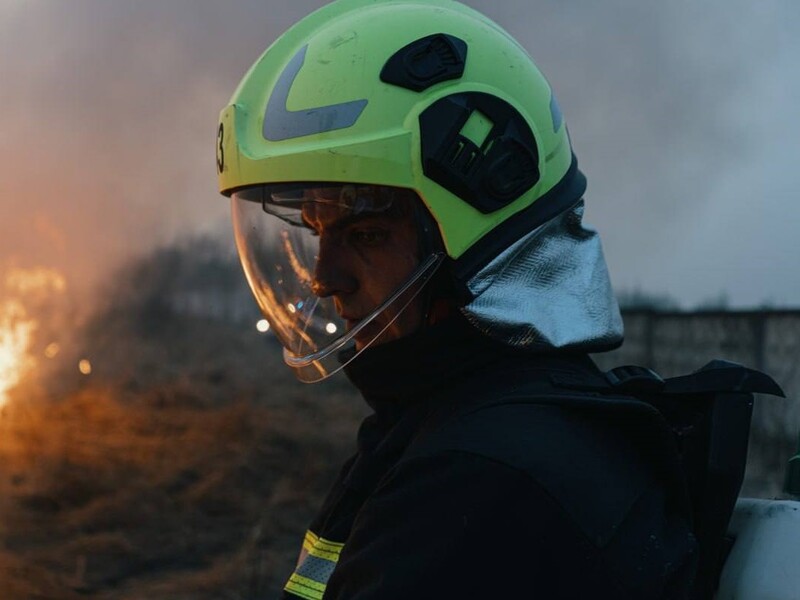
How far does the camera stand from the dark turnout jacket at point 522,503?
4.02 ft

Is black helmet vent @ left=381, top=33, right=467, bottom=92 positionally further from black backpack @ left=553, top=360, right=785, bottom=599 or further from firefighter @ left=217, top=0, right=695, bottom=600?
black backpack @ left=553, top=360, right=785, bottom=599

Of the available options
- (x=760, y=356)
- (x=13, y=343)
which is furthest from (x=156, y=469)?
(x=760, y=356)

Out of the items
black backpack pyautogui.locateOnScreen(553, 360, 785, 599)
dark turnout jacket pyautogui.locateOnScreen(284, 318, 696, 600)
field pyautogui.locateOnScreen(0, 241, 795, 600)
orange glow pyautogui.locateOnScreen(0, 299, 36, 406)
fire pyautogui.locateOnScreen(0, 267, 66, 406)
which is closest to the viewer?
dark turnout jacket pyautogui.locateOnScreen(284, 318, 696, 600)

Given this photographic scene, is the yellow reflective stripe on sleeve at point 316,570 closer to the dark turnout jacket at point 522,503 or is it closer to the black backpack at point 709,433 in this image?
the dark turnout jacket at point 522,503

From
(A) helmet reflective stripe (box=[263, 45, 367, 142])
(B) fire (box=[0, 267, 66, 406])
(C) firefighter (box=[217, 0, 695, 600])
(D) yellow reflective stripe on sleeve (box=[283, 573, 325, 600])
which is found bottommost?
(B) fire (box=[0, 267, 66, 406])

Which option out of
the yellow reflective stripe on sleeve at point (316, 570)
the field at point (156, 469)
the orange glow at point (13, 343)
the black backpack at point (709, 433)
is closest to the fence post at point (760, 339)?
the field at point (156, 469)

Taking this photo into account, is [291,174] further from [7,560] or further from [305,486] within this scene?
[305,486]

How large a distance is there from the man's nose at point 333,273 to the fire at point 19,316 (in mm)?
10384

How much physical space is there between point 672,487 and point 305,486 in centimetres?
766

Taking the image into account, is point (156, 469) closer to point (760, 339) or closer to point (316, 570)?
point (760, 339)

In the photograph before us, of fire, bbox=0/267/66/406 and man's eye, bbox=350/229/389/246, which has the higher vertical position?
man's eye, bbox=350/229/389/246

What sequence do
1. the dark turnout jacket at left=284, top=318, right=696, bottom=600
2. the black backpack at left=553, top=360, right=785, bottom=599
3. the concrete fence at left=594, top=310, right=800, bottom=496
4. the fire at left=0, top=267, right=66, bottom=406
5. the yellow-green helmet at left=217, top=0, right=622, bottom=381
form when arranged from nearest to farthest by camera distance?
1. the dark turnout jacket at left=284, top=318, right=696, bottom=600
2. the black backpack at left=553, top=360, right=785, bottom=599
3. the yellow-green helmet at left=217, top=0, right=622, bottom=381
4. the concrete fence at left=594, top=310, right=800, bottom=496
5. the fire at left=0, top=267, right=66, bottom=406

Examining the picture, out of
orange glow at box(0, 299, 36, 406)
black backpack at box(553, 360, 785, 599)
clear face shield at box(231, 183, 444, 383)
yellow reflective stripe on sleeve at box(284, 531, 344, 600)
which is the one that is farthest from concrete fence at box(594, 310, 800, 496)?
orange glow at box(0, 299, 36, 406)

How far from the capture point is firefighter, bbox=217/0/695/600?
124cm
